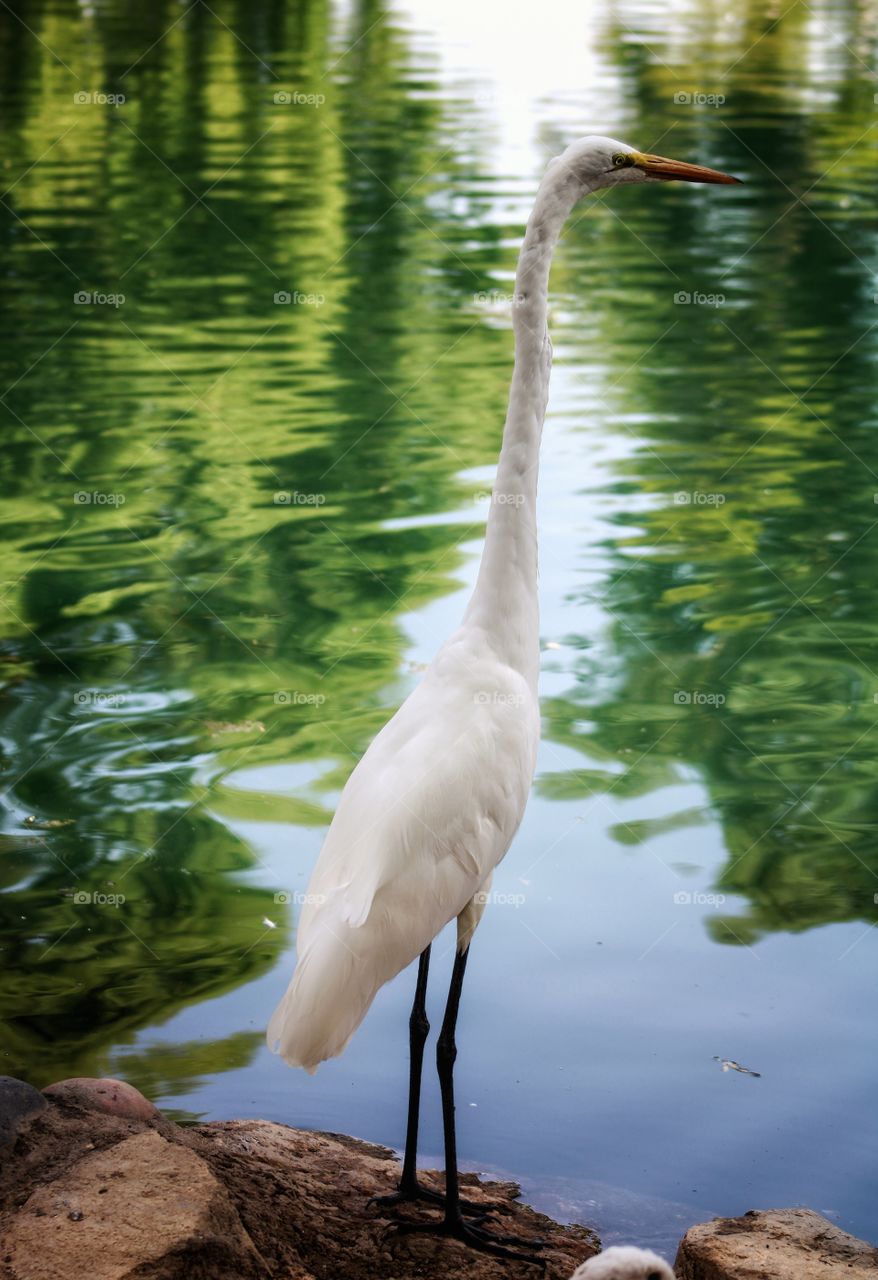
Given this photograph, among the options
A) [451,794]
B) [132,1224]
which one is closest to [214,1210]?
[132,1224]

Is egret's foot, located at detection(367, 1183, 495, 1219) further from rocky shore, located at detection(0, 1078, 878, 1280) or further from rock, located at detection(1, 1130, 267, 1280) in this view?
rock, located at detection(1, 1130, 267, 1280)

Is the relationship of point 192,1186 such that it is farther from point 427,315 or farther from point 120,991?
point 427,315

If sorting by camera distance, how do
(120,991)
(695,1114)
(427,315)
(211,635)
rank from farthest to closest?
(427,315), (211,635), (120,991), (695,1114)

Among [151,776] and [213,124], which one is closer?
[151,776]

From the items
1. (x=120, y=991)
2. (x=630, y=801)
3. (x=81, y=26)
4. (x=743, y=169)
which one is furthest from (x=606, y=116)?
(x=120, y=991)

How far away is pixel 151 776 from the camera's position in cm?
595

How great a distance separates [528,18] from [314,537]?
25.4 m

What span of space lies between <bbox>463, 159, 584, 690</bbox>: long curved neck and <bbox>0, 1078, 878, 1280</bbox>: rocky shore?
1287 millimetres

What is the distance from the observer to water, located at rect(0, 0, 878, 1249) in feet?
14.0

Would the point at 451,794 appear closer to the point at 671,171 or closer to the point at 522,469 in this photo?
the point at 522,469

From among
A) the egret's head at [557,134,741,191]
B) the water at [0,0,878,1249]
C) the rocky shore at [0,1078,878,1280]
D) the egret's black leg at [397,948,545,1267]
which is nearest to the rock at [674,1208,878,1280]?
the rocky shore at [0,1078,878,1280]

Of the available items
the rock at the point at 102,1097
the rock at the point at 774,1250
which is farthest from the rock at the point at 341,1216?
the rock at the point at 774,1250

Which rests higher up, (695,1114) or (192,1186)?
(192,1186)

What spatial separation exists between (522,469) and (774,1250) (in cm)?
186
